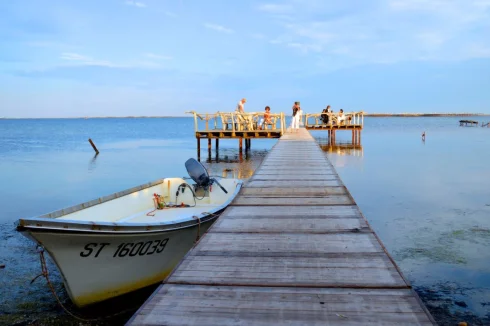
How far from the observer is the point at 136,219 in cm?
792

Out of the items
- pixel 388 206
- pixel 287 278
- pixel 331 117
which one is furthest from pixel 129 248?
pixel 331 117

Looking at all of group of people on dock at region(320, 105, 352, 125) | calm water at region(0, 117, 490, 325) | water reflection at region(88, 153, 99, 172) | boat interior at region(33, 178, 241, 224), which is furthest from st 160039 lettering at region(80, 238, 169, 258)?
group of people on dock at region(320, 105, 352, 125)

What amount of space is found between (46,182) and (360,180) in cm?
1459

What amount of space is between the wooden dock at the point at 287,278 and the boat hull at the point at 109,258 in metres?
1.70

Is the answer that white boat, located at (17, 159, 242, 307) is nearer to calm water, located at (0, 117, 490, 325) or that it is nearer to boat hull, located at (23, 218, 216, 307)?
boat hull, located at (23, 218, 216, 307)

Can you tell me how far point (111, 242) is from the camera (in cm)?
539

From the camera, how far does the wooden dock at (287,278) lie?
239 cm

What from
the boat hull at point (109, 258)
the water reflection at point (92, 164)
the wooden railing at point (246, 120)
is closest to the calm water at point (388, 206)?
the water reflection at point (92, 164)

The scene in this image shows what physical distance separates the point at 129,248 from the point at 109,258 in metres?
0.31

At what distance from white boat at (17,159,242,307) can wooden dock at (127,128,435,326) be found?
1575 millimetres

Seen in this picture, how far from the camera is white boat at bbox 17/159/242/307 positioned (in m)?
4.80

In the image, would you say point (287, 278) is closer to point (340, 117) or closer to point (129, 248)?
point (129, 248)

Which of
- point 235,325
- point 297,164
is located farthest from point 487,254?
point 235,325

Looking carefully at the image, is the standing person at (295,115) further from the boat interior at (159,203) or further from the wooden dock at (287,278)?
the wooden dock at (287,278)
